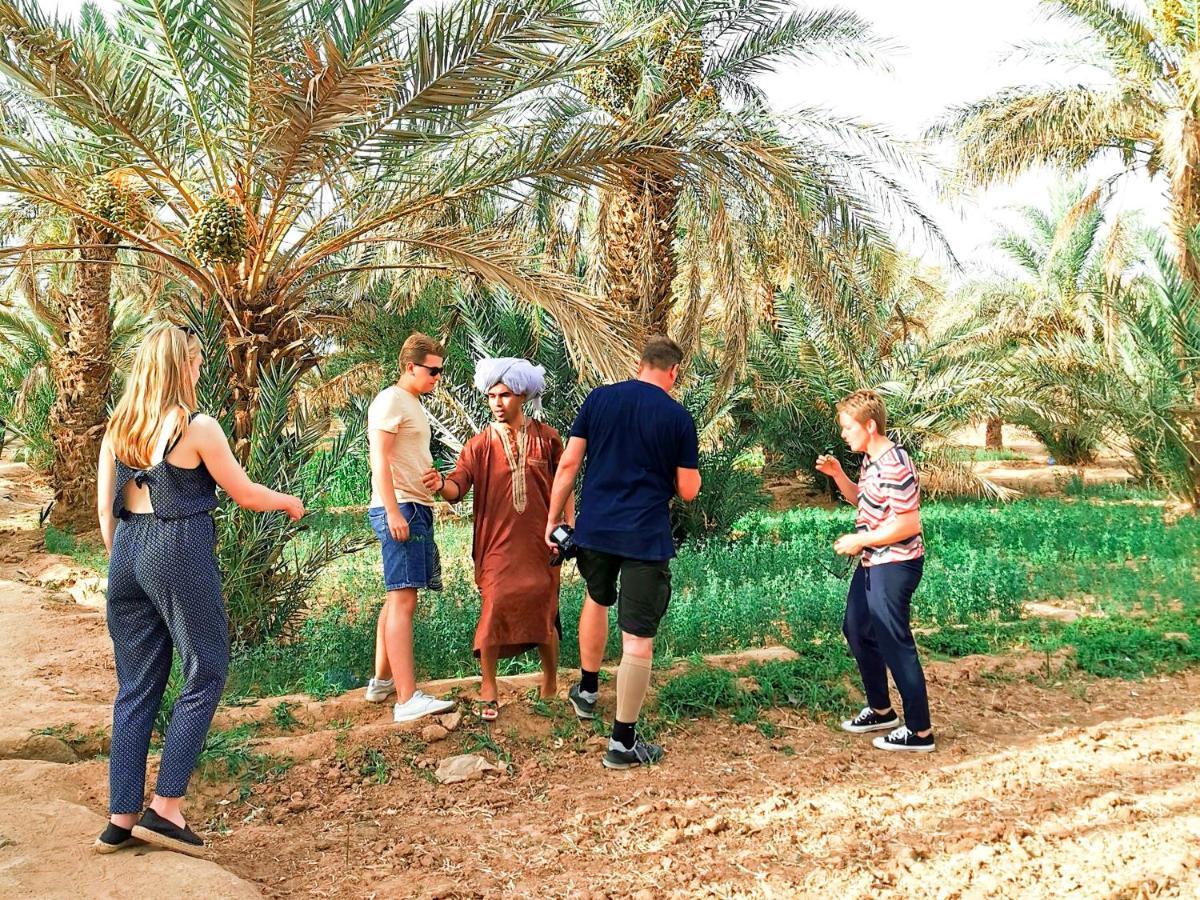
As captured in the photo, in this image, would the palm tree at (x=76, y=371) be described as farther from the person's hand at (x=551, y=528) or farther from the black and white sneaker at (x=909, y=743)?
the black and white sneaker at (x=909, y=743)

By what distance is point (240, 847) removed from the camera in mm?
3729

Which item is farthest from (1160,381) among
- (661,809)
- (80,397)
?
(80,397)

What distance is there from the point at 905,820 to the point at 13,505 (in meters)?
15.8

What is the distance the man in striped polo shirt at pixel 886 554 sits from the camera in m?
4.52

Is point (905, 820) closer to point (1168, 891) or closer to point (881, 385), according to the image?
point (1168, 891)

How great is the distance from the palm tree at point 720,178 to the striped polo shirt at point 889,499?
3.54 m

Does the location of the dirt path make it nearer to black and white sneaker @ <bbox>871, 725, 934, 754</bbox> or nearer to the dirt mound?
the dirt mound

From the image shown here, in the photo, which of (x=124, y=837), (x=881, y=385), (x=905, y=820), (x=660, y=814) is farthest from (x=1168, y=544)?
(x=124, y=837)

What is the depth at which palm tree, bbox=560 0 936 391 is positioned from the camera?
25.1ft

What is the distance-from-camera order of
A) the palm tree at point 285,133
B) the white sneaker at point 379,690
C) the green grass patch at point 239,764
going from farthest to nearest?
the palm tree at point 285,133, the white sneaker at point 379,690, the green grass patch at point 239,764

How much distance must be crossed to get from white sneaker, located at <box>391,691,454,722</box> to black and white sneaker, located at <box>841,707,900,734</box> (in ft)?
6.85

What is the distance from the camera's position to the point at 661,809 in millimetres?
4008

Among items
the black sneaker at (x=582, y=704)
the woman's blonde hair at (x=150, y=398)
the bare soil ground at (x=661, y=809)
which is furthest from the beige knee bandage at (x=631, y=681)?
the woman's blonde hair at (x=150, y=398)

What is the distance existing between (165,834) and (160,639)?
68 cm
